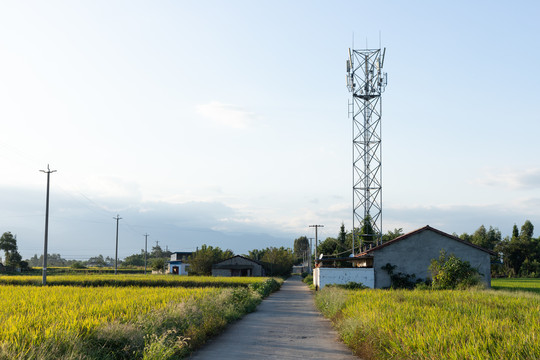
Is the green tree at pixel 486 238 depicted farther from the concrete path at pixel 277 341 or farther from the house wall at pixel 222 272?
the concrete path at pixel 277 341

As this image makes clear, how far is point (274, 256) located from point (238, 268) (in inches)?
1050

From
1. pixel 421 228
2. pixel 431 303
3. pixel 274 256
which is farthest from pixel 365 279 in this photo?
pixel 274 256

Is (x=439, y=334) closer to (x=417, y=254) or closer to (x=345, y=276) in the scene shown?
(x=417, y=254)

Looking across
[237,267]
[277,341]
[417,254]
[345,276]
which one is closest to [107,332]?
[277,341]

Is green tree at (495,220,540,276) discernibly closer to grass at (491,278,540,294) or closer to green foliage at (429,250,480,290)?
grass at (491,278,540,294)

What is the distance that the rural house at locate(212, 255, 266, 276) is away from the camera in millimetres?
76750

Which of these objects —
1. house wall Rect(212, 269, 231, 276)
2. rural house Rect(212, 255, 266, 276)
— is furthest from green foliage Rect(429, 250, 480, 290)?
house wall Rect(212, 269, 231, 276)

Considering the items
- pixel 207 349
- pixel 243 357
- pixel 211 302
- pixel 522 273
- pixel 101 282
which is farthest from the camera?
pixel 522 273

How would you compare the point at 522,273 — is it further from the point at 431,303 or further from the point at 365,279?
the point at 431,303

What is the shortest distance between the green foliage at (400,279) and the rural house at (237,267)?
42.0 metres

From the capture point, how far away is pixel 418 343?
9.32m

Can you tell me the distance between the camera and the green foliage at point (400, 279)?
121 feet

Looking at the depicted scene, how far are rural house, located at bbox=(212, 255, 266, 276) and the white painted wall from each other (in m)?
37.9

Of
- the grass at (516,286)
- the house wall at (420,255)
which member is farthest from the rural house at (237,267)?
the house wall at (420,255)
